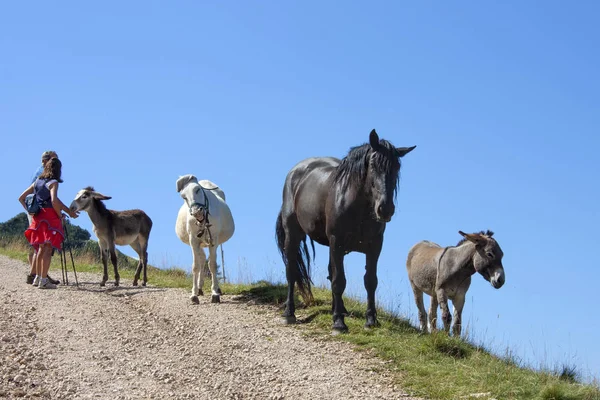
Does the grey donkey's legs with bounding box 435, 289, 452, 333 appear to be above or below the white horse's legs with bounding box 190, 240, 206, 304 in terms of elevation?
below

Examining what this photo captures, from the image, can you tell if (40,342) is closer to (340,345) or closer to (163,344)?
(163,344)

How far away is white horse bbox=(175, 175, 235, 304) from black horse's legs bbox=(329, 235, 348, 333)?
3.40m

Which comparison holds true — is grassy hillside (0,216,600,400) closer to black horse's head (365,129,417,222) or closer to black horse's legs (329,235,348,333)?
black horse's legs (329,235,348,333)

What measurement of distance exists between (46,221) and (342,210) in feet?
24.7

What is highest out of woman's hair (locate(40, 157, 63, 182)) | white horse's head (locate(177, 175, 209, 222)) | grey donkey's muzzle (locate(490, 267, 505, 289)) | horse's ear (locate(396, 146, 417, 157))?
woman's hair (locate(40, 157, 63, 182))

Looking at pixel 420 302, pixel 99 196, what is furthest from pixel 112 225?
pixel 420 302

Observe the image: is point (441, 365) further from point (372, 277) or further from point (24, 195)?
point (24, 195)

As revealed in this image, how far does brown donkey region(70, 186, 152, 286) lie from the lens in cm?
1786

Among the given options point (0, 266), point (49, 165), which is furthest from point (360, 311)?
point (0, 266)

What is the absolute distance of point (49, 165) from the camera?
15.5m

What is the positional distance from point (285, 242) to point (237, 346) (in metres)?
3.04

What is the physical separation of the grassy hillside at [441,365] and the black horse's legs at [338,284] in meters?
0.22

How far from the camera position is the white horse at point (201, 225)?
45.0 feet

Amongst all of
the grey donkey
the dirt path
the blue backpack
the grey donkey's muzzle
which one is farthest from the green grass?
the blue backpack
